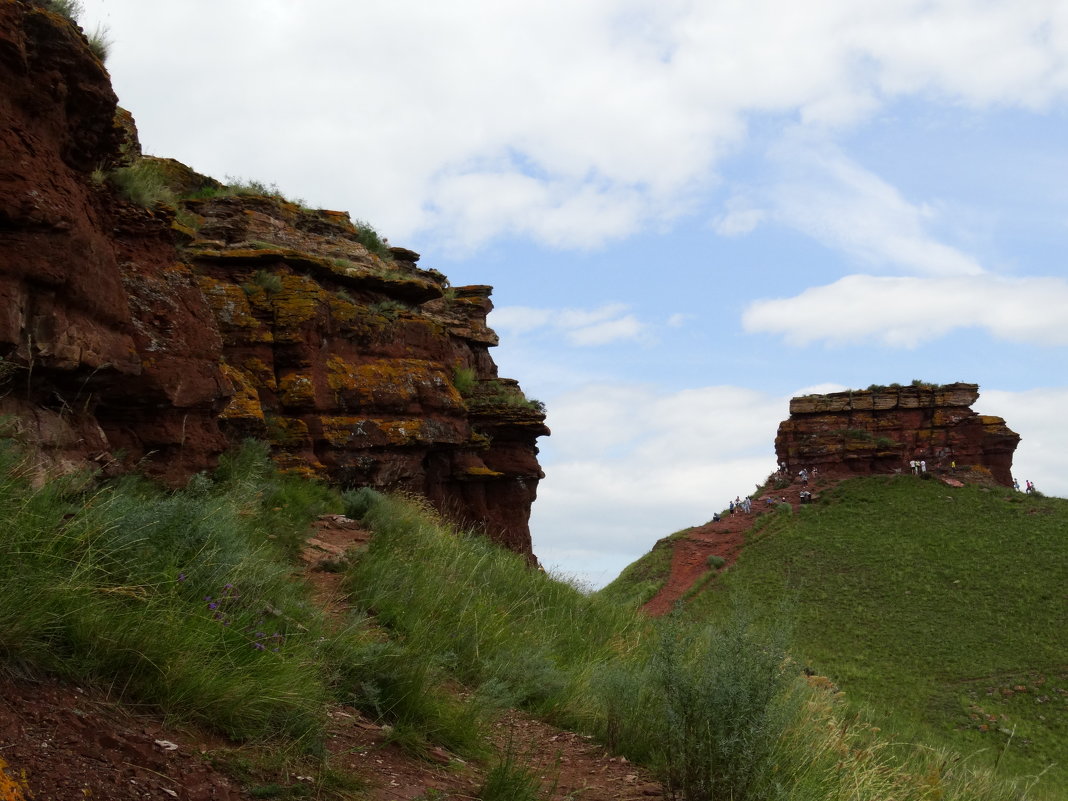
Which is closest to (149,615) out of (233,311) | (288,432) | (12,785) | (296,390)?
(12,785)

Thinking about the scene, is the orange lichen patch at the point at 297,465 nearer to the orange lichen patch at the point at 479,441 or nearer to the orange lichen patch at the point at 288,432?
the orange lichen patch at the point at 288,432

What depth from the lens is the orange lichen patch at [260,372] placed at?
37.3 feet

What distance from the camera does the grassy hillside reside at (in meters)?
23.9

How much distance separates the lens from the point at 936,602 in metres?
35.7

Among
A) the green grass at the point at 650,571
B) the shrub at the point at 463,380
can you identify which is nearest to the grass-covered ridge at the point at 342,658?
the shrub at the point at 463,380

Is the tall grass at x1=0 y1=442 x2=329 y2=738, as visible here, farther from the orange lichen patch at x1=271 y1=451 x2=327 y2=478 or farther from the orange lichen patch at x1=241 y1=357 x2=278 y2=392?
the orange lichen patch at x1=241 y1=357 x2=278 y2=392

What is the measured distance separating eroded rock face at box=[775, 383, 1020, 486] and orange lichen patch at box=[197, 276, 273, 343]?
49.4m

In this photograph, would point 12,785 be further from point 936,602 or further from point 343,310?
point 936,602

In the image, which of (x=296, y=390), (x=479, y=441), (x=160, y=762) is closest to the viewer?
(x=160, y=762)

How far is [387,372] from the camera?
13.1 m

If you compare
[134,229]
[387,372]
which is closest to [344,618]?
[134,229]

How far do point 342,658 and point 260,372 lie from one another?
734 centimetres

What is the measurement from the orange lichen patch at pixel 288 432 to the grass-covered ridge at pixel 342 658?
3440mm

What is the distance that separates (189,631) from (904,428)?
5618 cm
